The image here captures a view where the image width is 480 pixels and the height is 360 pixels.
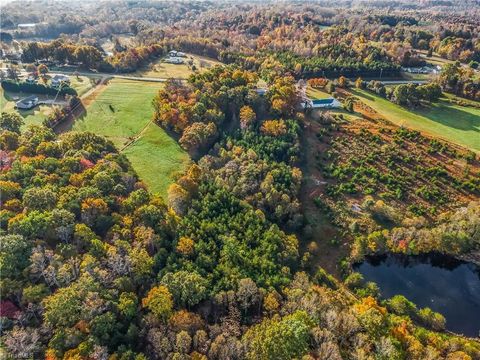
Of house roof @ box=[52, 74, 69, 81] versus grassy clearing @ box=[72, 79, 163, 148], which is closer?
grassy clearing @ box=[72, 79, 163, 148]

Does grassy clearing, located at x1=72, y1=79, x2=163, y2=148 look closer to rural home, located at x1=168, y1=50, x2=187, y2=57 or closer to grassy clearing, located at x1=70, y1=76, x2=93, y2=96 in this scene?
grassy clearing, located at x1=70, y1=76, x2=93, y2=96

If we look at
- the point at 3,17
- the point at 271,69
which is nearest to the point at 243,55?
the point at 271,69

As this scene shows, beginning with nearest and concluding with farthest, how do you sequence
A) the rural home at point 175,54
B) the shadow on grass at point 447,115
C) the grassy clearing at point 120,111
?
the grassy clearing at point 120,111
the shadow on grass at point 447,115
the rural home at point 175,54

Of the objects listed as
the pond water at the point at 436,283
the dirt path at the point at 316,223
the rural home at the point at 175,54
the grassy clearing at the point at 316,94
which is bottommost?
the pond water at the point at 436,283

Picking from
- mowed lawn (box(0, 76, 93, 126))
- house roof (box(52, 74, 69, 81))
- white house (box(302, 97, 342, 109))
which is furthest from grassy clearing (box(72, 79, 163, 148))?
white house (box(302, 97, 342, 109))

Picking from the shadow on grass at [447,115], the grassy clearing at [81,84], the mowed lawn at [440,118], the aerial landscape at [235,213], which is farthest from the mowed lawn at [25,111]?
the shadow on grass at [447,115]

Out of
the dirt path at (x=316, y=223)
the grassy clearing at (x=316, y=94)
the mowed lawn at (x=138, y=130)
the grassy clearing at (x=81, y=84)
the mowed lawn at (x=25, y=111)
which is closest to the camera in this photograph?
the dirt path at (x=316, y=223)

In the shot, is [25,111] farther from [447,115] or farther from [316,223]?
[447,115]

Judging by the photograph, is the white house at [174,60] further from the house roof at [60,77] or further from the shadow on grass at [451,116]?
A: the shadow on grass at [451,116]
